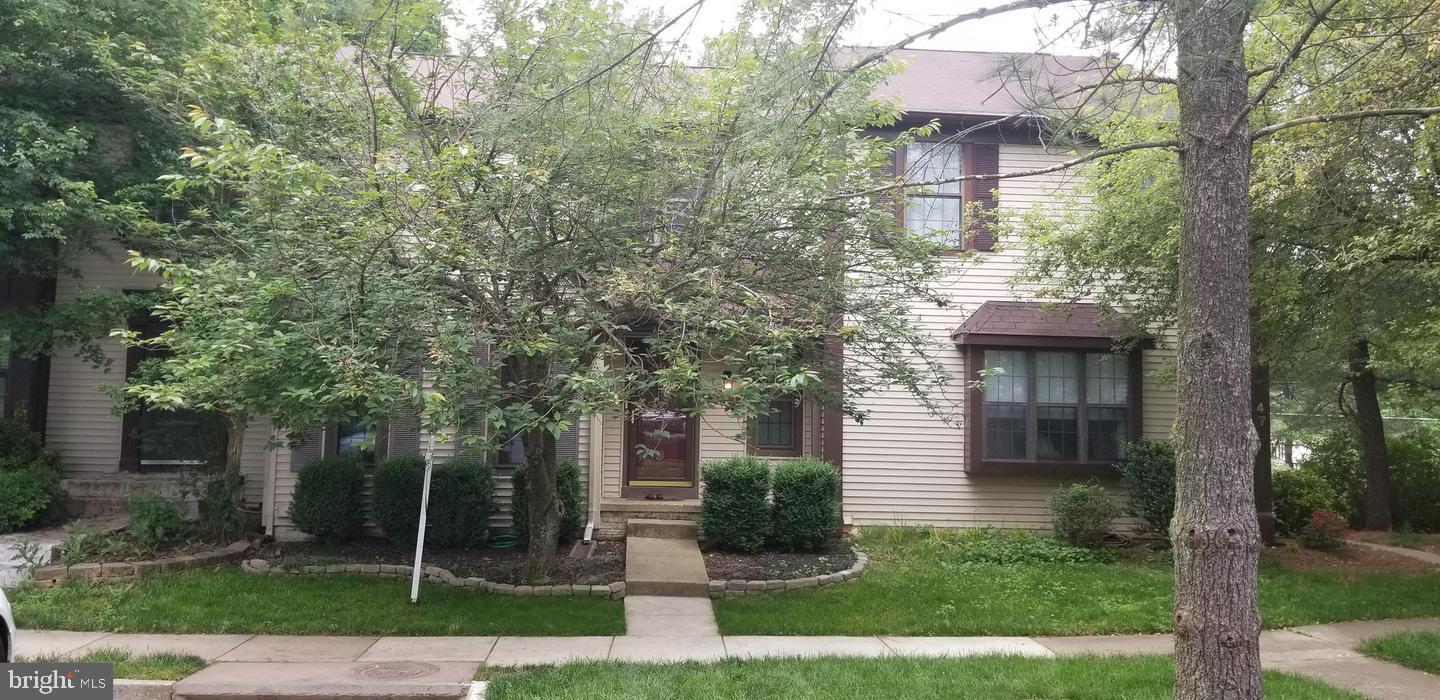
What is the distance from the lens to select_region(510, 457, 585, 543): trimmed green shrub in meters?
10.9

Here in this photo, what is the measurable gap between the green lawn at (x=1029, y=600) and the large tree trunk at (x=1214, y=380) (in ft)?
11.2

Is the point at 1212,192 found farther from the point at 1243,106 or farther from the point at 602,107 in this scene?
the point at 602,107

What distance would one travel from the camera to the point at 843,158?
338 inches

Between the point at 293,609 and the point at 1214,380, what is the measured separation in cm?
769

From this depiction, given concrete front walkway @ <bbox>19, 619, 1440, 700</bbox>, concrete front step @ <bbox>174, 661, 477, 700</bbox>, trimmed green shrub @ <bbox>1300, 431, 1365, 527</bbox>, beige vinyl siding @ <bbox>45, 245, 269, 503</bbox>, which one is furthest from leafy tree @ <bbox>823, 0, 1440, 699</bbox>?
trimmed green shrub @ <bbox>1300, 431, 1365, 527</bbox>

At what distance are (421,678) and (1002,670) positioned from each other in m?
4.15

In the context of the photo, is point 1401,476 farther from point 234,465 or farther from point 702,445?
point 234,465

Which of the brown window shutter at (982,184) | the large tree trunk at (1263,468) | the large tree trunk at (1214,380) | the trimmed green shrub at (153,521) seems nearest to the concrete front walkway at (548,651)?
the trimmed green shrub at (153,521)

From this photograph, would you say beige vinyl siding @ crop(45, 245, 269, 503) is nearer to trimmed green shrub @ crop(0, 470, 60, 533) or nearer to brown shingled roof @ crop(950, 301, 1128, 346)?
trimmed green shrub @ crop(0, 470, 60, 533)

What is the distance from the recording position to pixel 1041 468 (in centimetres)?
1170

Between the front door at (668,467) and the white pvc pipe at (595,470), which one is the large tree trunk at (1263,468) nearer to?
the front door at (668,467)

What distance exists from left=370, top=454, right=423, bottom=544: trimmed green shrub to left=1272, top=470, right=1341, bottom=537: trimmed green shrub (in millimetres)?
11926

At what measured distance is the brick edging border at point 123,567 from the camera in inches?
339

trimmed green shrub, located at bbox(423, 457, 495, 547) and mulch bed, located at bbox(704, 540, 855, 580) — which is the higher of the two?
trimmed green shrub, located at bbox(423, 457, 495, 547)
